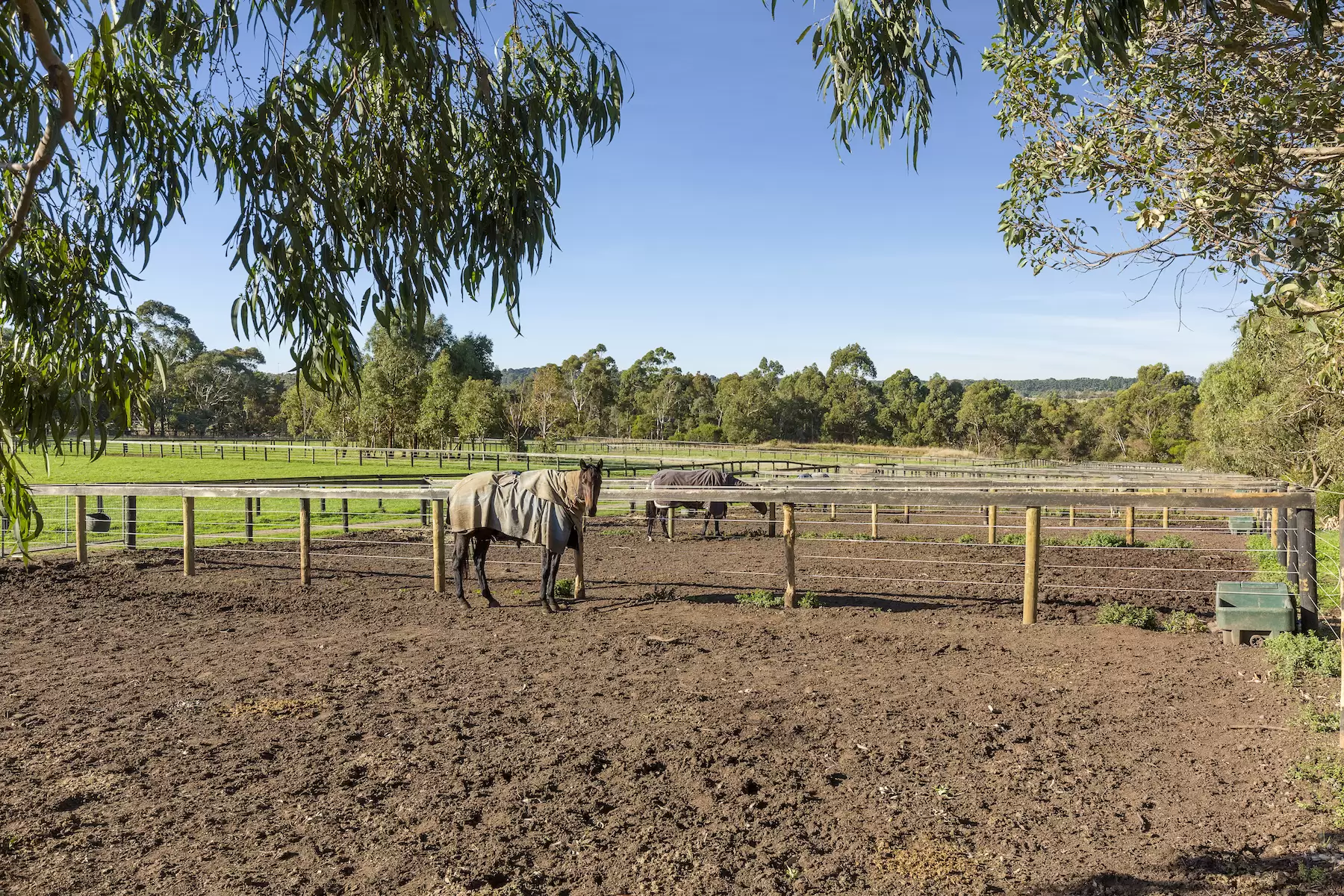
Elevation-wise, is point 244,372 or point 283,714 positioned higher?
point 244,372

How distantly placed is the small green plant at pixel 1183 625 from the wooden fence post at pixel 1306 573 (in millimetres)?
706

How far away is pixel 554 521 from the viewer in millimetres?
8148

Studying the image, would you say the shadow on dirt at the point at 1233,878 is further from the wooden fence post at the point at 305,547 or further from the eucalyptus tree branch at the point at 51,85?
the wooden fence post at the point at 305,547

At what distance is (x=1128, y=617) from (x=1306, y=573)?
4.32ft

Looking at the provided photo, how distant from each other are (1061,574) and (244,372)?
83104 mm

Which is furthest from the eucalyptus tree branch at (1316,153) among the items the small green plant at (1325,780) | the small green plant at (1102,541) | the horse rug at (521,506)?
the small green plant at (1102,541)

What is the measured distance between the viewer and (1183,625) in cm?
718

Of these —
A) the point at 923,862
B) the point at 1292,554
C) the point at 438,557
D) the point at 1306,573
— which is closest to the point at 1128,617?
the point at 1306,573

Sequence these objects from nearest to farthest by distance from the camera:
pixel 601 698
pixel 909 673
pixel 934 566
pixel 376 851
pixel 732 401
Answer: pixel 376 851, pixel 601 698, pixel 909 673, pixel 934 566, pixel 732 401

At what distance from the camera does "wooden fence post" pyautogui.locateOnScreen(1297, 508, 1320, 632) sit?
661 cm

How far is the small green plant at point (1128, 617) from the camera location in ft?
23.8

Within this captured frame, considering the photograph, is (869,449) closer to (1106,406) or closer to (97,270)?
(1106,406)

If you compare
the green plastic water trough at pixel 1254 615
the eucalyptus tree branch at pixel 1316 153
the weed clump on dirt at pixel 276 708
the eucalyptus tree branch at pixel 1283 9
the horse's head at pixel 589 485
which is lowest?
the weed clump on dirt at pixel 276 708

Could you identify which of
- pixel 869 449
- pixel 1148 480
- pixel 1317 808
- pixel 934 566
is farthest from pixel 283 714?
pixel 869 449
